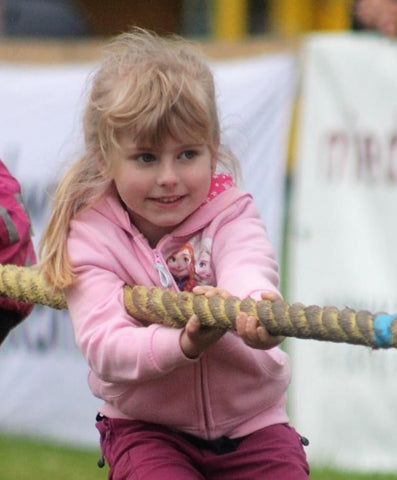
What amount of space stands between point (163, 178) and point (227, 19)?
1004 cm

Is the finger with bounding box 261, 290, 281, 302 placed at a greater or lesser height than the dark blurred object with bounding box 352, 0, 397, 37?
greater

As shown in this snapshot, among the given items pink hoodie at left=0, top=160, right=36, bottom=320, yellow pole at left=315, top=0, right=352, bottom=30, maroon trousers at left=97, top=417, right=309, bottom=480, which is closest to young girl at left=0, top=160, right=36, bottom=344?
pink hoodie at left=0, top=160, right=36, bottom=320

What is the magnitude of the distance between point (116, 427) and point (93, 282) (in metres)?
0.38

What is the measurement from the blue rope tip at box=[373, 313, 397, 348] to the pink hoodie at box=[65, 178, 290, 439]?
1.60ft

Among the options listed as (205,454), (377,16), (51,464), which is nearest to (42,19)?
(377,16)

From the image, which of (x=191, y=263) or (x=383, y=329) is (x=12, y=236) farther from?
(x=383, y=329)

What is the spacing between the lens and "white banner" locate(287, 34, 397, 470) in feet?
22.2

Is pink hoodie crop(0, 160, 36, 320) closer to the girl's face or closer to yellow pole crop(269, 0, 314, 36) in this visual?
the girl's face

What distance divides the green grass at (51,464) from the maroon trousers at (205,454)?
9.05 feet

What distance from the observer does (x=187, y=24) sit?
14.4 m

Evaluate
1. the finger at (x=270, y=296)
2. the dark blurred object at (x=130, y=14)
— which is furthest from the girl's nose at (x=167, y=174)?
the dark blurred object at (x=130, y=14)

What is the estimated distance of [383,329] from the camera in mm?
2996

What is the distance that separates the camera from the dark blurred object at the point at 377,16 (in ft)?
22.6

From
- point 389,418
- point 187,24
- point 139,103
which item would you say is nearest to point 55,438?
point 389,418
